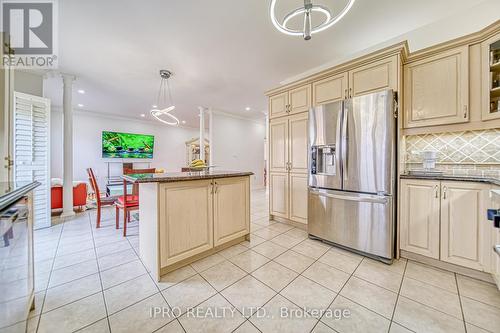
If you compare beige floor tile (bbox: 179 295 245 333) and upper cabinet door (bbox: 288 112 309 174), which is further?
upper cabinet door (bbox: 288 112 309 174)

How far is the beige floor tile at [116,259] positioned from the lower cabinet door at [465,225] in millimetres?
3219

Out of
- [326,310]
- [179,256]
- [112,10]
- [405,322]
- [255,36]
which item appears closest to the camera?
[405,322]

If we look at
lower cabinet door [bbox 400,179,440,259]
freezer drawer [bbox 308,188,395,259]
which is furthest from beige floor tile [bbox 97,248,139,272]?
lower cabinet door [bbox 400,179,440,259]

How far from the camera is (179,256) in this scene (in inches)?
73.5

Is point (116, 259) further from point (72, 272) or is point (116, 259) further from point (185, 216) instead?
point (185, 216)

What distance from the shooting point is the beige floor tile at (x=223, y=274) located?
169cm

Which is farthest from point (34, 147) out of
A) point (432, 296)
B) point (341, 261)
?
point (432, 296)

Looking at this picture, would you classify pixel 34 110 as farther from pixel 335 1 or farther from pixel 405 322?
pixel 405 322

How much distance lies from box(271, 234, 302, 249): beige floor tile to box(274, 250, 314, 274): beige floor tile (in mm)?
217

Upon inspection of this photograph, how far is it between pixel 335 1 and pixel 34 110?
4.49 metres

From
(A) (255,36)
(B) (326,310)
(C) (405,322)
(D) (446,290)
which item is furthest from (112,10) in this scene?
(D) (446,290)

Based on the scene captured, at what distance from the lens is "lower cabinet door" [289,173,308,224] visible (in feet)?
9.45

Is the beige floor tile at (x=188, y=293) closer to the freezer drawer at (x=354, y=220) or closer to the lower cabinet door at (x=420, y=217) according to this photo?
the freezer drawer at (x=354, y=220)

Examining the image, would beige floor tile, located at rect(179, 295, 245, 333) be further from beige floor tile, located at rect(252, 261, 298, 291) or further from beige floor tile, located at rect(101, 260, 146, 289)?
beige floor tile, located at rect(101, 260, 146, 289)
